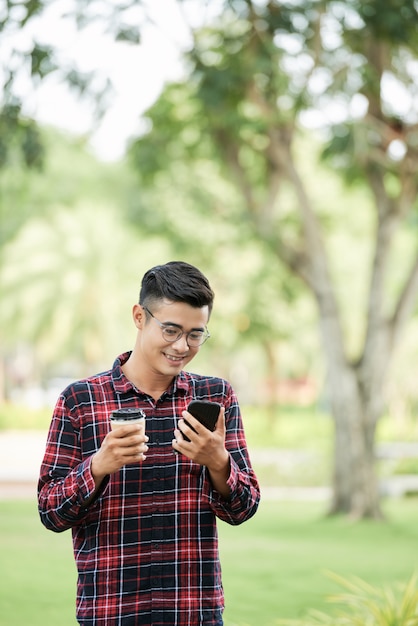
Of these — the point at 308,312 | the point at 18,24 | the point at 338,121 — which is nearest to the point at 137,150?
the point at 338,121

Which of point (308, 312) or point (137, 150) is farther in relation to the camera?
point (308, 312)

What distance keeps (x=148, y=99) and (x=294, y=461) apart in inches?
376

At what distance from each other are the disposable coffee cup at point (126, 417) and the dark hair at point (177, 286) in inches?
12.8

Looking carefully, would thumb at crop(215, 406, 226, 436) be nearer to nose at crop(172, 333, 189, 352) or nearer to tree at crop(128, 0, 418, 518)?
nose at crop(172, 333, 189, 352)

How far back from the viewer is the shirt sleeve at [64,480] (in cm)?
221

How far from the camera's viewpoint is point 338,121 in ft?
33.3

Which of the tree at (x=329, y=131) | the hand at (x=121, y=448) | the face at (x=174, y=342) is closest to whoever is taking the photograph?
the hand at (x=121, y=448)

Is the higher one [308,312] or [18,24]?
[308,312]

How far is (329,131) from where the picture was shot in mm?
10367

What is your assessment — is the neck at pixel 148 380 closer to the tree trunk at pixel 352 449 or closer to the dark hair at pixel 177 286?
the dark hair at pixel 177 286

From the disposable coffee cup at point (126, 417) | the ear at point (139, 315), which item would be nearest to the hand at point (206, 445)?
the disposable coffee cup at point (126, 417)

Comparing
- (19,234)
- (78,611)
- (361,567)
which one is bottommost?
(78,611)

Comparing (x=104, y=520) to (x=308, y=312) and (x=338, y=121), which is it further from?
(x=308, y=312)

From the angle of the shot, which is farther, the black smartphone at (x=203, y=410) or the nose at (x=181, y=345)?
the nose at (x=181, y=345)
